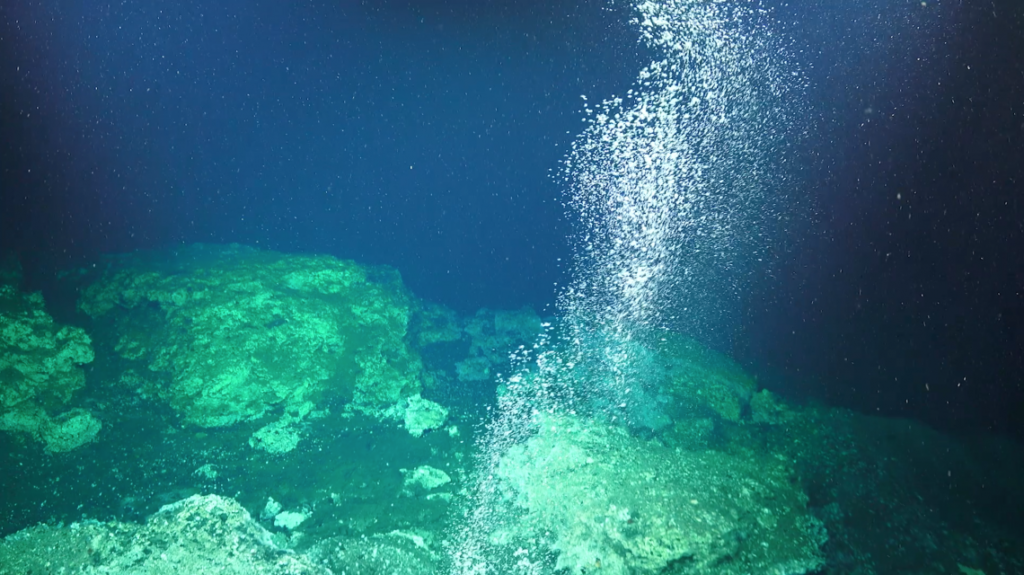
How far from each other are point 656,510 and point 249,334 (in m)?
5.85

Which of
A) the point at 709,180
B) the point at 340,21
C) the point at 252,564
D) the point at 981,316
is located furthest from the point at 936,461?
the point at 340,21

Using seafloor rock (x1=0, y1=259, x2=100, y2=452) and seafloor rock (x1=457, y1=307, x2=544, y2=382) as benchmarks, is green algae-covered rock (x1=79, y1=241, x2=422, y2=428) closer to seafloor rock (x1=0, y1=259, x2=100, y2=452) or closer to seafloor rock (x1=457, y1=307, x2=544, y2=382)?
seafloor rock (x1=0, y1=259, x2=100, y2=452)

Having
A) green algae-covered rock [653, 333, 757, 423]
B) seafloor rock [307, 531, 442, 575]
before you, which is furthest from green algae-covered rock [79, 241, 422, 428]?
green algae-covered rock [653, 333, 757, 423]

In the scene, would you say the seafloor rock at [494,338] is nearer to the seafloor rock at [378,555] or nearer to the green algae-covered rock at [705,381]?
the green algae-covered rock at [705,381]

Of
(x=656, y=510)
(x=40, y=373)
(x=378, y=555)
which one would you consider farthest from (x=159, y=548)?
(x=656, y=510)

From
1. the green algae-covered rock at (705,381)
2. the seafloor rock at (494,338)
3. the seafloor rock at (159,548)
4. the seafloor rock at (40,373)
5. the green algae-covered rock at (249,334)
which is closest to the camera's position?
the seafloor rock at (159,548)

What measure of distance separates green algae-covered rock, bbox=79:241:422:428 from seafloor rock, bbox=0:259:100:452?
1.66 ft

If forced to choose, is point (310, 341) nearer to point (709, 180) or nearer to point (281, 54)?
point (709, 180)

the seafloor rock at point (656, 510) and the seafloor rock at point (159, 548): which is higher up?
the seafloor rock at point (656, 510)

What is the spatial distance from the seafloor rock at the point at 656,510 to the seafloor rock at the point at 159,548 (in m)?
1.93

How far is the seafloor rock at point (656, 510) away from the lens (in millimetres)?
3395

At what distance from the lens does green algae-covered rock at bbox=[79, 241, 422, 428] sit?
570 centimetres

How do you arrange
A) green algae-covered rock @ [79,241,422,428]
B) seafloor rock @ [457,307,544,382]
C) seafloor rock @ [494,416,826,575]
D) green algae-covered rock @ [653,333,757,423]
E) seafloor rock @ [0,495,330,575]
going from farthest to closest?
seafloor rock @ [457,307,544,382]
green algae-covered rock @ [653,333,757,423]
green algae-covered rock @ [79,241,422,428]
seafloor rock @ [494,416,826,575]
seafloor rock @ [0,495,330,575]

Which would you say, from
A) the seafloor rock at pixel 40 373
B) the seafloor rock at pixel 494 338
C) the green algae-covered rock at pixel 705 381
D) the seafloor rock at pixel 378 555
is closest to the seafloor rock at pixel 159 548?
the seafloor rock at pixel 378 555
